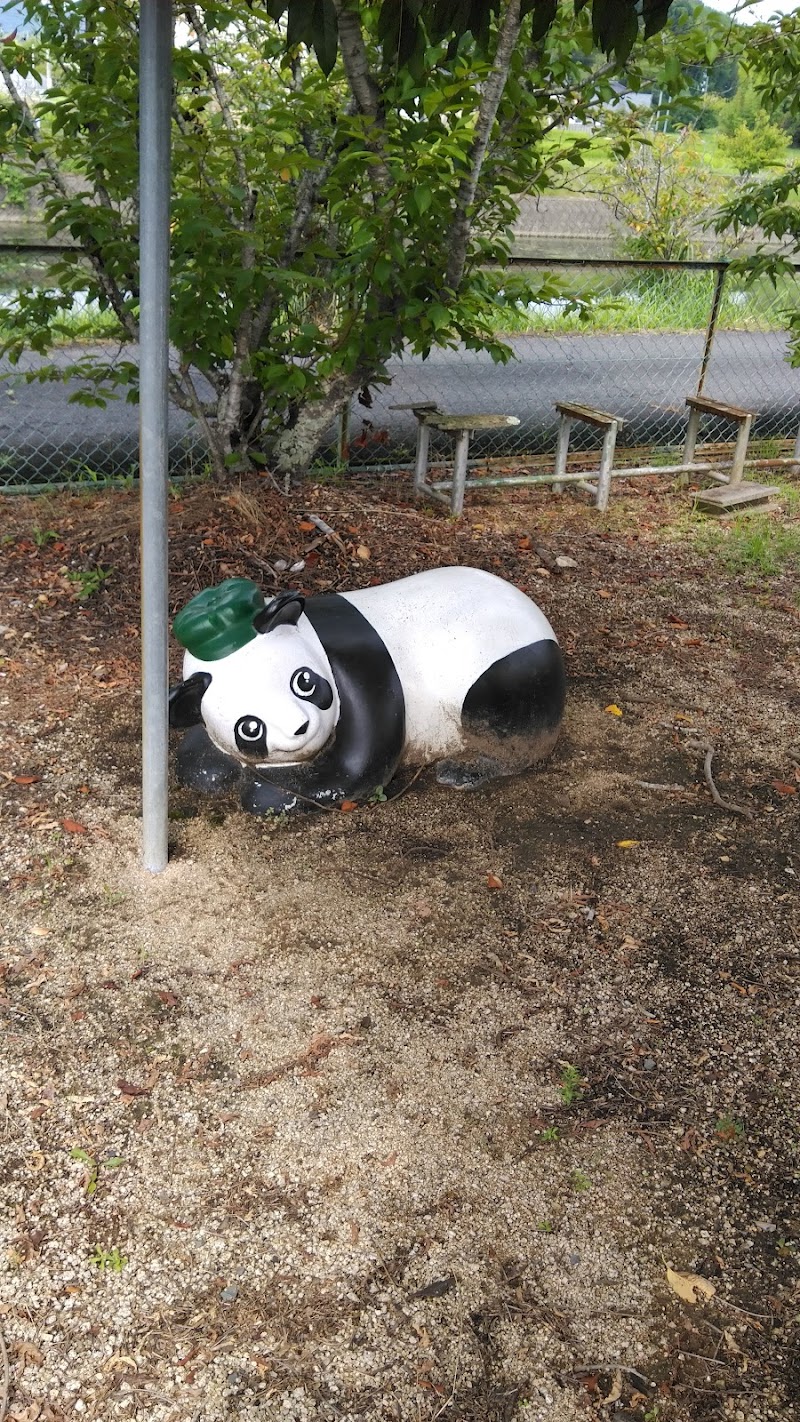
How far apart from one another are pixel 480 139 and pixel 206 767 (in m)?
3.07

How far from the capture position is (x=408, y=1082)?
112 inches

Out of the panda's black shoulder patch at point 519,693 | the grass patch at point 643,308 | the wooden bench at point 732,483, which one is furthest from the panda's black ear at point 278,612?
the grass patch at point 643,308

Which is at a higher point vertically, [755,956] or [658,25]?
[658,25]

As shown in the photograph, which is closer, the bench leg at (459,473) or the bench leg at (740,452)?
the bench leg at (459,473)

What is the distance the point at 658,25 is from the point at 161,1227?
2561 millimetres

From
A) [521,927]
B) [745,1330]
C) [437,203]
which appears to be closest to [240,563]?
[437,203]

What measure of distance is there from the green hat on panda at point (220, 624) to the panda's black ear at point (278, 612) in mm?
26

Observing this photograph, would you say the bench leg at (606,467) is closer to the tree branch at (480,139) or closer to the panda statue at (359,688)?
the tree branch at (480,139)

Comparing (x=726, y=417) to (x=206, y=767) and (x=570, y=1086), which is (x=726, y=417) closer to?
(x=206, y=767)

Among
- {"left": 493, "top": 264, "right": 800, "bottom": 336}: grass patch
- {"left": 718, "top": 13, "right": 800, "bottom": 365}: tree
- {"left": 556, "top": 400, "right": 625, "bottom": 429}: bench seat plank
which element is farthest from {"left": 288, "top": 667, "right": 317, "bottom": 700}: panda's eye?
{"left": 493, "top": 264, "right": 800, "bottom": 336}: grass patch

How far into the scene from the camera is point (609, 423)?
23.1 ft

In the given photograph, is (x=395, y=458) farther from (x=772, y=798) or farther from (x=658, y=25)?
(x=658, y=25)

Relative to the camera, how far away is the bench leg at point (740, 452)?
25.4 feet

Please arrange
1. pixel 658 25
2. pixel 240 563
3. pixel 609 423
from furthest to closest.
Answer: pixel 609 423 < pixel 240 563 < pixel 658 25
